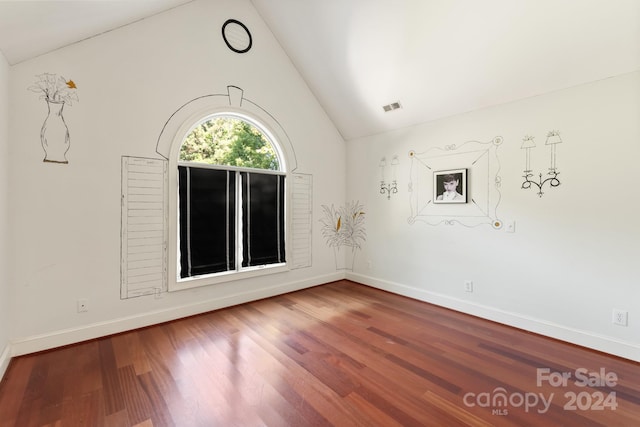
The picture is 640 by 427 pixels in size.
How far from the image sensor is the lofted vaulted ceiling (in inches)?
86.1

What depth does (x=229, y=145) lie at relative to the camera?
3.69 m

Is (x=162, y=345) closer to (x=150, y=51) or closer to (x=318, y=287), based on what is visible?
(x=318, y=287)

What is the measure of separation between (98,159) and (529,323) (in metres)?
4.64

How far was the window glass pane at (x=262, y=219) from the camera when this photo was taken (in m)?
3.73


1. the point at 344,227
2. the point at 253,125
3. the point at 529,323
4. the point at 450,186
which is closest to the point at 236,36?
the point at 253,125

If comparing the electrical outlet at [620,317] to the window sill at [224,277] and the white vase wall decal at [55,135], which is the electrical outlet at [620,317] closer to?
the window sill at [224,277]

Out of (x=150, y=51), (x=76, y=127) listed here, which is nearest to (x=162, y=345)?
(x=76, y=127)

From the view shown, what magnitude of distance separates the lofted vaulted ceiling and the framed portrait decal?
0.76 meters

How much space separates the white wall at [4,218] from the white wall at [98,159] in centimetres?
8

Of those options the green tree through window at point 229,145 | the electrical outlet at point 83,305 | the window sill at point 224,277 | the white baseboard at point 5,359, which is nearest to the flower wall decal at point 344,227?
the window sill at point 224,277

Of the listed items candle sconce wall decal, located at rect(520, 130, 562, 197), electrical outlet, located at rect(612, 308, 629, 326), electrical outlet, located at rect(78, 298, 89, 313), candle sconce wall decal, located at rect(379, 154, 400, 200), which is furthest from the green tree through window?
electrical outlet, located at rect(612, 308, 629, 326)

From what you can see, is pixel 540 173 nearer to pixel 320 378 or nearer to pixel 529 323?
pixel 529 323

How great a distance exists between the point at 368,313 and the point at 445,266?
1178 mm

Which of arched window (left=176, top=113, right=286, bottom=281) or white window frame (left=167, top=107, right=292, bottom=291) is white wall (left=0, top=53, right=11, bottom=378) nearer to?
white window frame (left=167, top=107, right=292, bottom=291)
